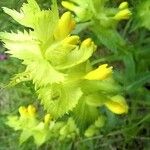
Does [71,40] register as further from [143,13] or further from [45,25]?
[143,13]

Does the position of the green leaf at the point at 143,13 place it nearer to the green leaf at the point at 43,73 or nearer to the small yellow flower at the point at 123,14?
the small yellow flower at the point at 123,14

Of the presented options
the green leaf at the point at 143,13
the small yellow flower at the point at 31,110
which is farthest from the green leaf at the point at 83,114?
the small yellow flower at the point at 31,110

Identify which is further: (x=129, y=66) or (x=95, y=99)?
(x=129, y=66)

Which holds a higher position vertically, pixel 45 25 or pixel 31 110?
pixel 45 25

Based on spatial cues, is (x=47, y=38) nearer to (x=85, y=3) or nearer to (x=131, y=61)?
(x=85, y=3)

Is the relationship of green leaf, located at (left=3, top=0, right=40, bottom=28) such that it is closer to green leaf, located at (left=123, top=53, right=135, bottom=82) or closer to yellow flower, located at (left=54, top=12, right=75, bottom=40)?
yellow flower, located at (left=54, top=12, right=75, bottom=40)

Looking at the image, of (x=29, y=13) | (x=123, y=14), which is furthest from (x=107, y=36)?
(x=29, y=13)

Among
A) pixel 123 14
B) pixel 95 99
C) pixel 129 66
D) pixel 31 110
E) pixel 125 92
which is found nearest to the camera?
pixel 95 99

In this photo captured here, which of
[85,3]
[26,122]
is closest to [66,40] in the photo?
[85,3]
